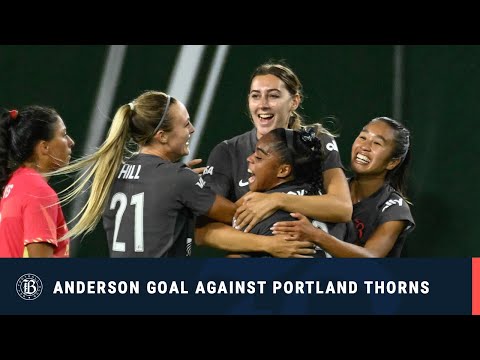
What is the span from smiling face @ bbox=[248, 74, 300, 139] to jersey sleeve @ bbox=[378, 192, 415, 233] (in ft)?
2.08

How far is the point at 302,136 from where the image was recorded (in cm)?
398

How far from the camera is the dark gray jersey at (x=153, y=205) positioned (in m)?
3.83

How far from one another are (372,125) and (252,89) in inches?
25.8

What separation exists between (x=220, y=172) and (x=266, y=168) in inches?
15.8

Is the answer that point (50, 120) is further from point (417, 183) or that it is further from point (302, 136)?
point (417, 183)

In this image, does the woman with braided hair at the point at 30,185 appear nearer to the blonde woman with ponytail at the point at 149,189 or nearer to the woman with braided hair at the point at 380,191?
the blonde woman with ponytail at the point at 149,189

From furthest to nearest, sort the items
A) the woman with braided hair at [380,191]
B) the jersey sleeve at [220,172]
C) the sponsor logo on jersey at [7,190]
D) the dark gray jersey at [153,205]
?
1. the woman with braided hair at [380,191]
2. the jersey sleeve at [220,172]
3. the sponsor logo on jersey at [7,190]
4. the dark gray jersey at [153,205]

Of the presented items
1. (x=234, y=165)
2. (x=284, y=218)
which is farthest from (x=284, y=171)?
(x=234, y=165)

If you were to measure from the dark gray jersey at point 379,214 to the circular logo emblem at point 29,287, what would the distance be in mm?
1480


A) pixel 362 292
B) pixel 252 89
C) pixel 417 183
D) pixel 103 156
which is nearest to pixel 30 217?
pixel 103 156

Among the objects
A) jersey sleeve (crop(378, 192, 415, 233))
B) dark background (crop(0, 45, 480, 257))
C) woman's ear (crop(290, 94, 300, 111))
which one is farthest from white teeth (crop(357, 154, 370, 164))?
dark background (crop(0, 45, 480, 257))

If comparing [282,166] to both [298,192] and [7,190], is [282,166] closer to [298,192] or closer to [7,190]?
[298,192]

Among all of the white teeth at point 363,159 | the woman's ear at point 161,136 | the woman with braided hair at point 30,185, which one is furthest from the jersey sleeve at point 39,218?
the white teeth at point 363,159

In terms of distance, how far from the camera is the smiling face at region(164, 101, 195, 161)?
397 centimetres
